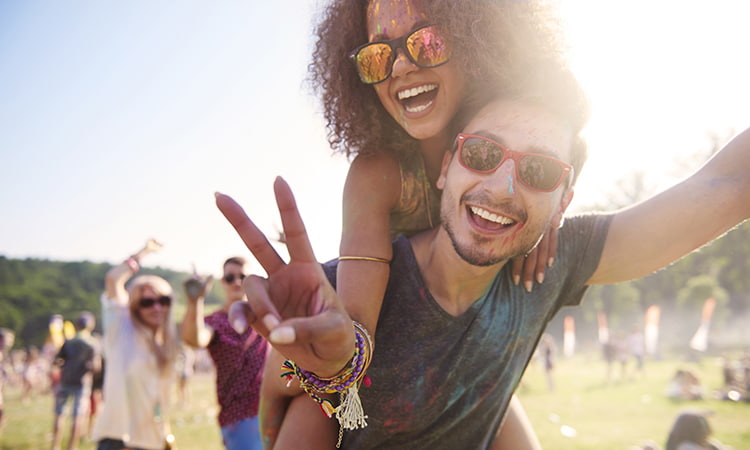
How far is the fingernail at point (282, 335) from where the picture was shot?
1169 mm

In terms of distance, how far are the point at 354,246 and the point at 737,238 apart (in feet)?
153

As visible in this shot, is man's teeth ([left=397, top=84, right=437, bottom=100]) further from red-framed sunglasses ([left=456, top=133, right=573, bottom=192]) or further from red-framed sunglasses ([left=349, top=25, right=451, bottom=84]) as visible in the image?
red-framed sunglasses ([left=456, top=133, right=573, bottom=192])

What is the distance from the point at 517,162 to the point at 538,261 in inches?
20.7

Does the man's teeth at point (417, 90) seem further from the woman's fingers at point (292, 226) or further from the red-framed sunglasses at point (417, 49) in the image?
the woman's fingers at point (292, 226)

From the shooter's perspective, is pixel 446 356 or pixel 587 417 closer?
pixel 446 356

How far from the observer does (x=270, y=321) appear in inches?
48.0

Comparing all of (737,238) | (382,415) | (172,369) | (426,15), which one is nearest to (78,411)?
(172,369)

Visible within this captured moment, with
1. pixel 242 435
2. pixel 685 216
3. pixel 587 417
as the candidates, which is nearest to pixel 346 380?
pixel 685 216

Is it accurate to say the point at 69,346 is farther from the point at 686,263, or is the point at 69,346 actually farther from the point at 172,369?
the point at 686,263

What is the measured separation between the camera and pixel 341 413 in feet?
6.32

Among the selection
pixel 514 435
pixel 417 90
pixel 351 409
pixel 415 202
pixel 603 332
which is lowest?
pixel 603 332

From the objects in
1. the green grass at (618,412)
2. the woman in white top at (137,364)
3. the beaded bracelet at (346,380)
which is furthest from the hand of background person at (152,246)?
the green grass at (618,412)

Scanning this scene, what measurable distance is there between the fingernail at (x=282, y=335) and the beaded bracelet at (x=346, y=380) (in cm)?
43

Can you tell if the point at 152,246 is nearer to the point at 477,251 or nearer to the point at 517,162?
the point at 477,251
